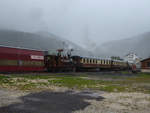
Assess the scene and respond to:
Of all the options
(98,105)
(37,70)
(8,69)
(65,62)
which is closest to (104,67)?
(65,62)

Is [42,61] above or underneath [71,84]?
above

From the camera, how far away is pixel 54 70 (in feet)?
113

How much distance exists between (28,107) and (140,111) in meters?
4.39

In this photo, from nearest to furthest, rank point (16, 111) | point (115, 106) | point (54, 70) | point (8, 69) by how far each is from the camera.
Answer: point (16, 111) < point (115, 106) < point (8, 69) < point (54, 70)

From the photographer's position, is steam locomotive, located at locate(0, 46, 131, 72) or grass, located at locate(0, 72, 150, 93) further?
steam locomotive, located at locate(0, 46, 131, 72)

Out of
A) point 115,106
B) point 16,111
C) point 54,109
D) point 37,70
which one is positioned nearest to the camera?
point 16,111

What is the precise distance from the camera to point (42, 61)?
31172 millimetres

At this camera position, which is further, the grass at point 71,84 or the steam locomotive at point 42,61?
the steam locomotive at point 42,61

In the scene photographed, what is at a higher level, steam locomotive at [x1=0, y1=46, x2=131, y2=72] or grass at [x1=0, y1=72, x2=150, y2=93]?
steam locomotive at [x1=0, y1=46, x2=131, y2=72]

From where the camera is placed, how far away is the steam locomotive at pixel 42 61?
2580cm

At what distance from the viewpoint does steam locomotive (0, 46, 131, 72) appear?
25.8 metres

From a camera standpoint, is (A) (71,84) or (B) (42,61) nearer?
(A) (71,84)

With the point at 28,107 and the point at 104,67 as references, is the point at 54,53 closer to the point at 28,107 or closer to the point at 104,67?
the point at 104,67

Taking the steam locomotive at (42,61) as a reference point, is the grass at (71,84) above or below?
below
